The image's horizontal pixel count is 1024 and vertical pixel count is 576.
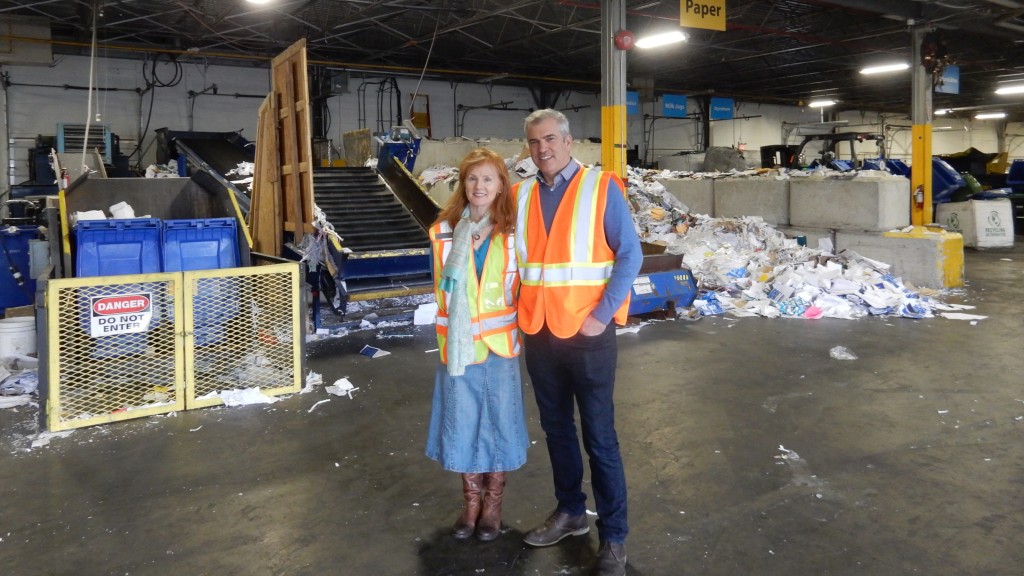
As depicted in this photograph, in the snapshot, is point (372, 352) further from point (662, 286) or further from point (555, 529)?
point (555, 529)

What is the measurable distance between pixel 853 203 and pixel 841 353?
498 centimetres

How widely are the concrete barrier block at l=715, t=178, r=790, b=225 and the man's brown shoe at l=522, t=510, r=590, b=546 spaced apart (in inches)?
376

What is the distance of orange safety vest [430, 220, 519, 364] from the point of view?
2.57m

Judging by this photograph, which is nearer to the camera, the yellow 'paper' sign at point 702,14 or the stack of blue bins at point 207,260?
the stack of blue bins at point 207,260

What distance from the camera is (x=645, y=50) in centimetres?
1708

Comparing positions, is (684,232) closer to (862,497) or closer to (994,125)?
(862,497)

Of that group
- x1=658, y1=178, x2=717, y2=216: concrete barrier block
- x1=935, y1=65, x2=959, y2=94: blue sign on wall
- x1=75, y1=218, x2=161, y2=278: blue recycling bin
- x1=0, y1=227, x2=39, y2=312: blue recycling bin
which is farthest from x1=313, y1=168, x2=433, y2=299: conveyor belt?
x1=935, y1=65, x2=959, y2=94: blue sign on wall

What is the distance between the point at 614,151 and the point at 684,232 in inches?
91.3

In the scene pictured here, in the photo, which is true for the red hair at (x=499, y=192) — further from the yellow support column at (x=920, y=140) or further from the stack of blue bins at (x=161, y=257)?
the yellow support column at (x=920, y=140)

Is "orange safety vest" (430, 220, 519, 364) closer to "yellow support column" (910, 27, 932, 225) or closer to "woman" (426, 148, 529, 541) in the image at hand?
"woman" (426, 148, 529, 541)

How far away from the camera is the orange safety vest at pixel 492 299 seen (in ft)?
8.43

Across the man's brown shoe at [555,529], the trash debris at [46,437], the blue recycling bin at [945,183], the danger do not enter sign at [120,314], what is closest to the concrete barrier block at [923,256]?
the blue recycling bin at [945,183]

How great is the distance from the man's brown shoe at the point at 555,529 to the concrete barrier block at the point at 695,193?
1046 cm

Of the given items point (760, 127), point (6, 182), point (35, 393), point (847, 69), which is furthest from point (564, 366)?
point (760, 127)
